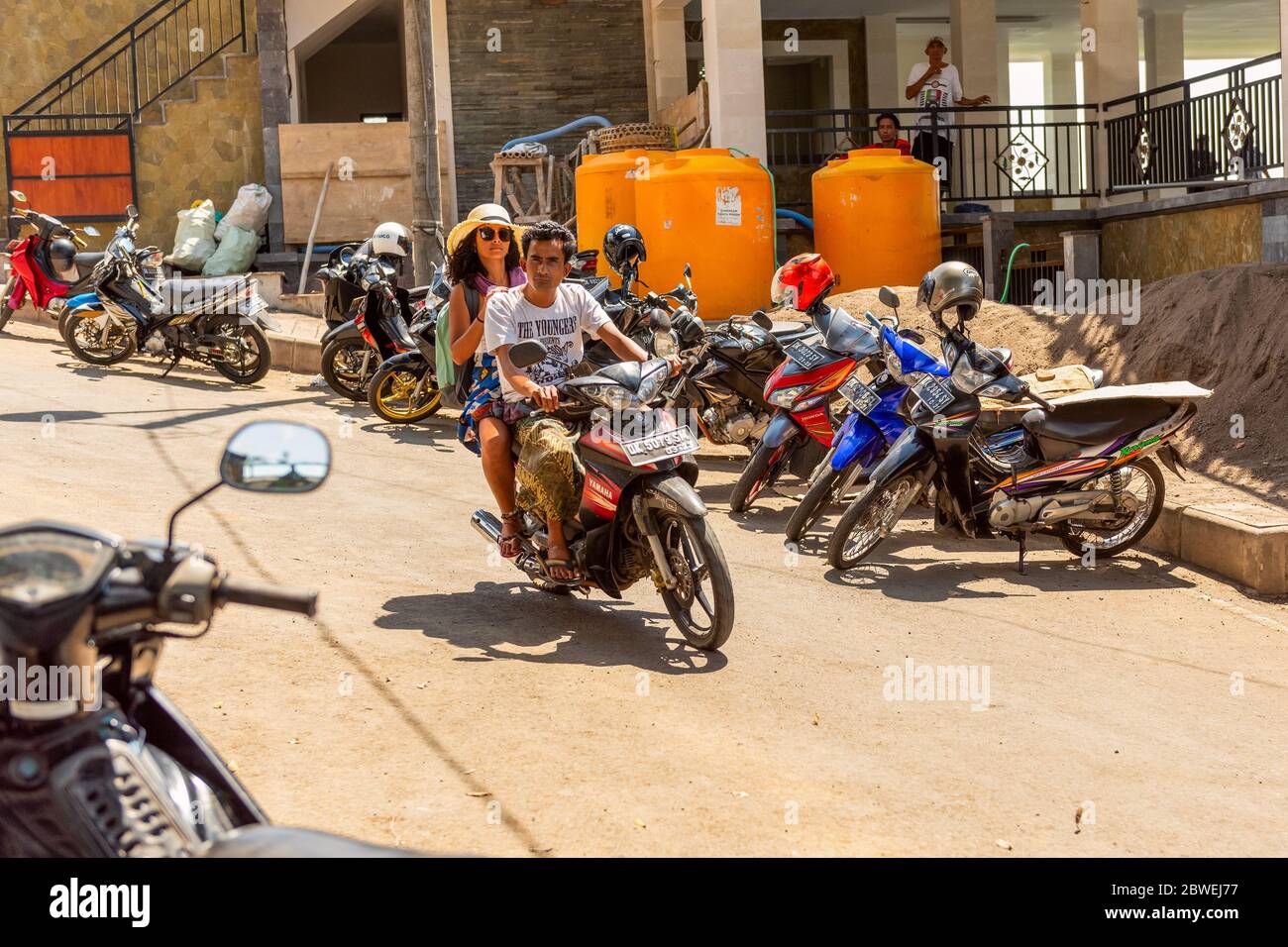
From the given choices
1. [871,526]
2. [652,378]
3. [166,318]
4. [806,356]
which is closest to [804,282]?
[806,356]

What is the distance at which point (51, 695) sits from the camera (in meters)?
2.06

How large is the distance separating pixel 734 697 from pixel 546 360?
5.80ft

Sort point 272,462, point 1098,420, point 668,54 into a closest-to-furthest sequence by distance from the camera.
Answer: point 272,462 → point 1098,420 → point 668,54

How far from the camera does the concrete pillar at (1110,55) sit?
17391 millimetres

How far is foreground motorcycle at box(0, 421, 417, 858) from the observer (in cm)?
Result: 199

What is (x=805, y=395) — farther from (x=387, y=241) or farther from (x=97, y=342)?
(x=97, y=342)

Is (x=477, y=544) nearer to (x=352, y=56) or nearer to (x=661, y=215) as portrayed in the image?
(x=661, y=215)

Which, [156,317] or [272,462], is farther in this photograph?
[156,317]

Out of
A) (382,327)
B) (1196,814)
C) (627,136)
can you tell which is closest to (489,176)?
(627,136)

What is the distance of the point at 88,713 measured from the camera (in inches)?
82.5

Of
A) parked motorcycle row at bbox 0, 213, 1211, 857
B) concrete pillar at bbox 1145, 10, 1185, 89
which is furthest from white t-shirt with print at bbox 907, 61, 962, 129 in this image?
concrete pillar at bbox 1145, 10, 1185, 89

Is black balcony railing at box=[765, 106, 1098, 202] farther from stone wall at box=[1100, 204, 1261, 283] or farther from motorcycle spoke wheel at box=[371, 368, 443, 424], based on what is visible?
motorcycle spoke wheel at box=[371, 368, 443, 424]

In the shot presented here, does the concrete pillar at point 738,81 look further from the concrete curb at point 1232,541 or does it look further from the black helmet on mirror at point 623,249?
the concrete curb at point 1232,541
